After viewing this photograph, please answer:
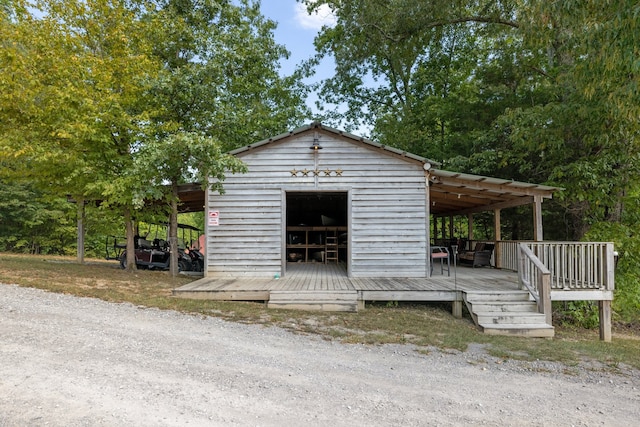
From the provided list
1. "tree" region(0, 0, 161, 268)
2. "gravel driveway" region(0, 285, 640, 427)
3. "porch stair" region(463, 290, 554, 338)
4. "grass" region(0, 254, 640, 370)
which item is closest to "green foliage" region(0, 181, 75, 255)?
"tree" region(0, 0, 161, 268)

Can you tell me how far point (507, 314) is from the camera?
6.12 metres

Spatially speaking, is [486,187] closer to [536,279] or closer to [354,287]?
[536,279]

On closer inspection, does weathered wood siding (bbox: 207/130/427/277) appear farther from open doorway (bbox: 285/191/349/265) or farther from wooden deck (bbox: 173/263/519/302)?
open doorway (bbox: 285/191/349/265)

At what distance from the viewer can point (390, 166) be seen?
28.1 ft

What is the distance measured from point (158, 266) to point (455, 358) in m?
9.56

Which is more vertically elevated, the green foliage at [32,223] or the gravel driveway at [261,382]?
the green foliage at [32,223]

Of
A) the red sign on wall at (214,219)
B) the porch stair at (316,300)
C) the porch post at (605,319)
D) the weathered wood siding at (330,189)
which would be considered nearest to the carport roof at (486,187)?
the weathered wood siding at (330,189)

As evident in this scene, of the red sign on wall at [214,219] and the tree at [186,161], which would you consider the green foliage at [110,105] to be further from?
the red sign on wall at [214,219]

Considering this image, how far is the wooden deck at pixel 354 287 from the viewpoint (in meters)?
6.78

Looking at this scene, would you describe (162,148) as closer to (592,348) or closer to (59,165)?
(59,165)

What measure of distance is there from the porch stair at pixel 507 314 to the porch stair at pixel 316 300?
203cm

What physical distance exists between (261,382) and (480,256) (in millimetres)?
9229

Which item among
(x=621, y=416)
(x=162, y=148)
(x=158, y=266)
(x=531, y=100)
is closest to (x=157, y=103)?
(x=162, y=148)

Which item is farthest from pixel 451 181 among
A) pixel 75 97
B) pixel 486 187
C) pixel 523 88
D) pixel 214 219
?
pixel 75 97
